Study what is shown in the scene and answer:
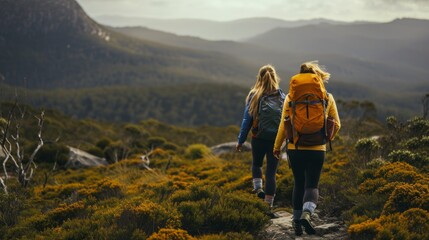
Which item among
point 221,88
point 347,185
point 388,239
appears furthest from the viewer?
point 221,88

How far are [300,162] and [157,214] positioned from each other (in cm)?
218

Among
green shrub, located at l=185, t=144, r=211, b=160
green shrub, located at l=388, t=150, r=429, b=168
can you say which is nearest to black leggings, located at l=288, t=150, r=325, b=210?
green shrub, located at l=388, t=150, r=429, b=168

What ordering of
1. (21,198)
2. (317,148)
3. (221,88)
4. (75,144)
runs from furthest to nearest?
(221,88) < (75,144) < (21,198) < (317,148)

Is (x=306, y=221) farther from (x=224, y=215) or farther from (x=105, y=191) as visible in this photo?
(x=105, y=191)

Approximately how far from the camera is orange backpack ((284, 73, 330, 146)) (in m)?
4.76

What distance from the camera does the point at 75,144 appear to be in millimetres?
26312

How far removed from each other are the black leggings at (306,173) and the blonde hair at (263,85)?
1.36 metres

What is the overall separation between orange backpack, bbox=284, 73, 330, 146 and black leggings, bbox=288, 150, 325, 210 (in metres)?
0.15

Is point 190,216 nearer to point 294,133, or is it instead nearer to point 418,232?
point 294,133

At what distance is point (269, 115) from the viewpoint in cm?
598

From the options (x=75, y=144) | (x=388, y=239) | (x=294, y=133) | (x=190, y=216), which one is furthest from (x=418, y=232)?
(x=75, y=144)

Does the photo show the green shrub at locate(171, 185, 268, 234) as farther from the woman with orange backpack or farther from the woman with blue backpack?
the woman with orange backpack

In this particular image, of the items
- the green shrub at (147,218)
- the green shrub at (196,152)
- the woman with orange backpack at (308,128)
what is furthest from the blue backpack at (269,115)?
the green shrub at (196,152)

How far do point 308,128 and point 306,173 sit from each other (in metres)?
0.62
